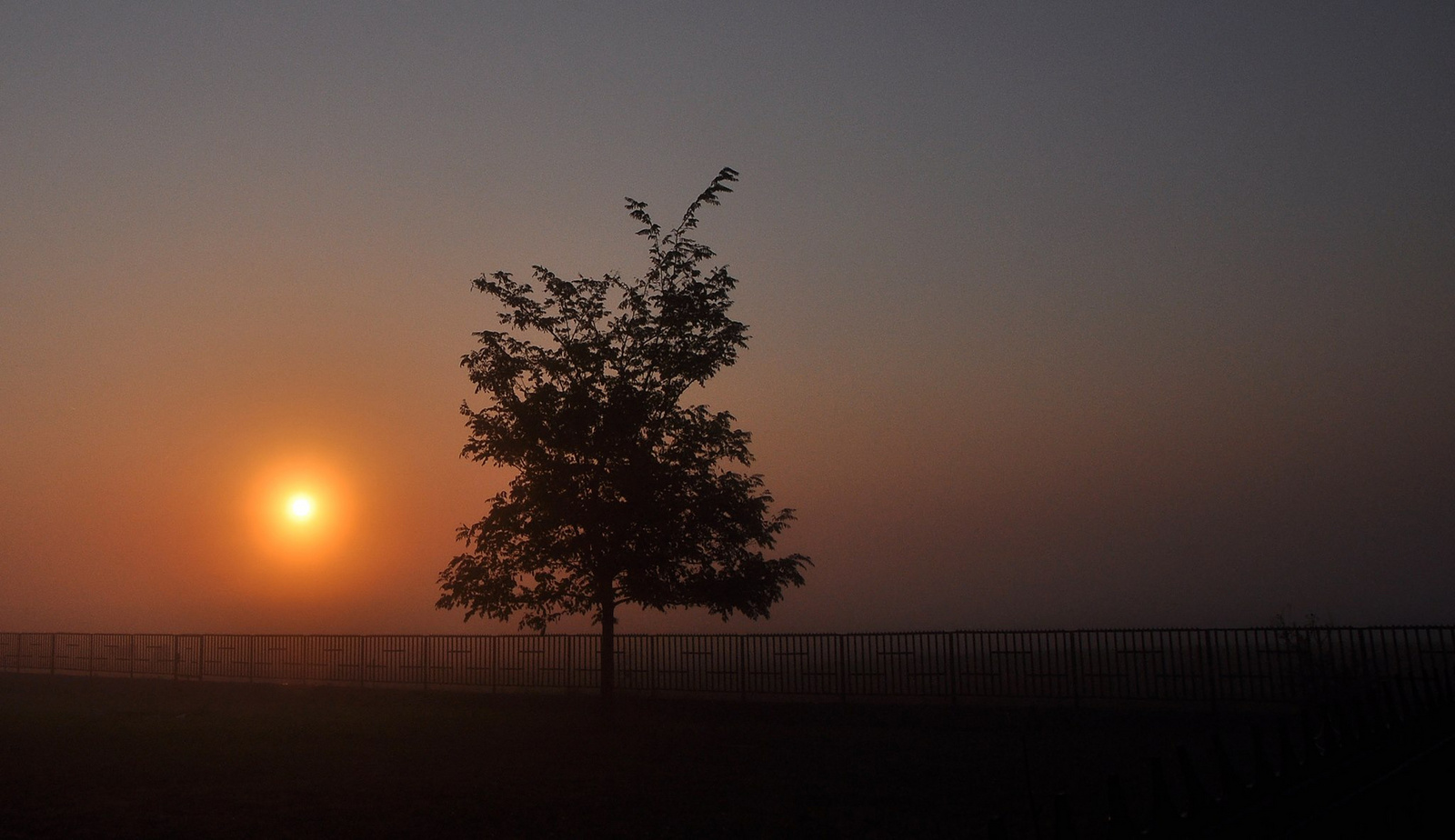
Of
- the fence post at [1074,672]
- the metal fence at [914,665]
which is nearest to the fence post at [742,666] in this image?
the metal fence at [914,665]

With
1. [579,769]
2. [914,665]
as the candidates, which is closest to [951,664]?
[914,665]

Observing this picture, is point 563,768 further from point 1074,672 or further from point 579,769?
point 1074,672

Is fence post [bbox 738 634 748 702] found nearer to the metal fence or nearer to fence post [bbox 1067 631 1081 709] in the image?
the metal fence

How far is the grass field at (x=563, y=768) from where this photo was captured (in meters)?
12.9

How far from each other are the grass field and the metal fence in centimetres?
123

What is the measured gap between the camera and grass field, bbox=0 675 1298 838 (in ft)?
42.5

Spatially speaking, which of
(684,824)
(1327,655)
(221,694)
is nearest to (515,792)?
(684,824)

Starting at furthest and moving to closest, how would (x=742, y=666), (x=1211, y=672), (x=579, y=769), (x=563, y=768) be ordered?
(x=742, y=666) → (x=1211, y=672) → (x=563, y=768) → (x=579, y=769)

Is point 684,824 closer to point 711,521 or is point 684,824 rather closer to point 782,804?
point 782,804

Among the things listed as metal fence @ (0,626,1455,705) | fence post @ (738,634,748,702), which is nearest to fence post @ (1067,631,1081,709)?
metal fence @ (0,626,1455,705)

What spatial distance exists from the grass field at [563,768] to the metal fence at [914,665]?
1228mm

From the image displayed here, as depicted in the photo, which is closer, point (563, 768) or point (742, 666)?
point (563, 768)

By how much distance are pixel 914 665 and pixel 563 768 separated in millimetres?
11861

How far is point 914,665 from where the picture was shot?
27.1 m
